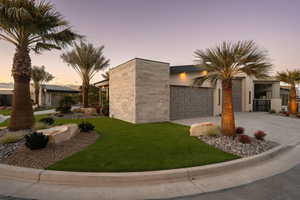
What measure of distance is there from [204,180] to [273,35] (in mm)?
13497

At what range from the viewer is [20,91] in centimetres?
552

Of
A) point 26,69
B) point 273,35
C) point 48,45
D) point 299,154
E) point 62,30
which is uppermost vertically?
point 273,35

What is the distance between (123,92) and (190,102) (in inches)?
233

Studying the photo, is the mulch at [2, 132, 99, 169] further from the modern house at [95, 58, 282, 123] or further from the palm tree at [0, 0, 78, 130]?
the modern house at [95, 58, 282, 123]

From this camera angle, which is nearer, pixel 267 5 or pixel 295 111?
pixel 267 5

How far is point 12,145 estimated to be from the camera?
13.7 ft

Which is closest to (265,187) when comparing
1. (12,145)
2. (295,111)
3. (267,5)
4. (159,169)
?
(159,169)

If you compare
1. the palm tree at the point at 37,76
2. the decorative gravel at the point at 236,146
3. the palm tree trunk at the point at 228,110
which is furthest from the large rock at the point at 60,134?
the palm tree at the point at 37,76

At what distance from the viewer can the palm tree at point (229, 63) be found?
4.79 m

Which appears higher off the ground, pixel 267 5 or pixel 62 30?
pixel 267 5

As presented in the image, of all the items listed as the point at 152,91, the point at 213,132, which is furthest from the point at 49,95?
the point at 213,132

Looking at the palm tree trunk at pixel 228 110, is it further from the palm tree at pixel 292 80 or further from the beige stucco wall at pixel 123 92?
the palm tree at pixel 292 80

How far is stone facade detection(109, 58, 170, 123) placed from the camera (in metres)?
8.91

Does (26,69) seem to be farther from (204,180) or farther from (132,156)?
(204,180)
